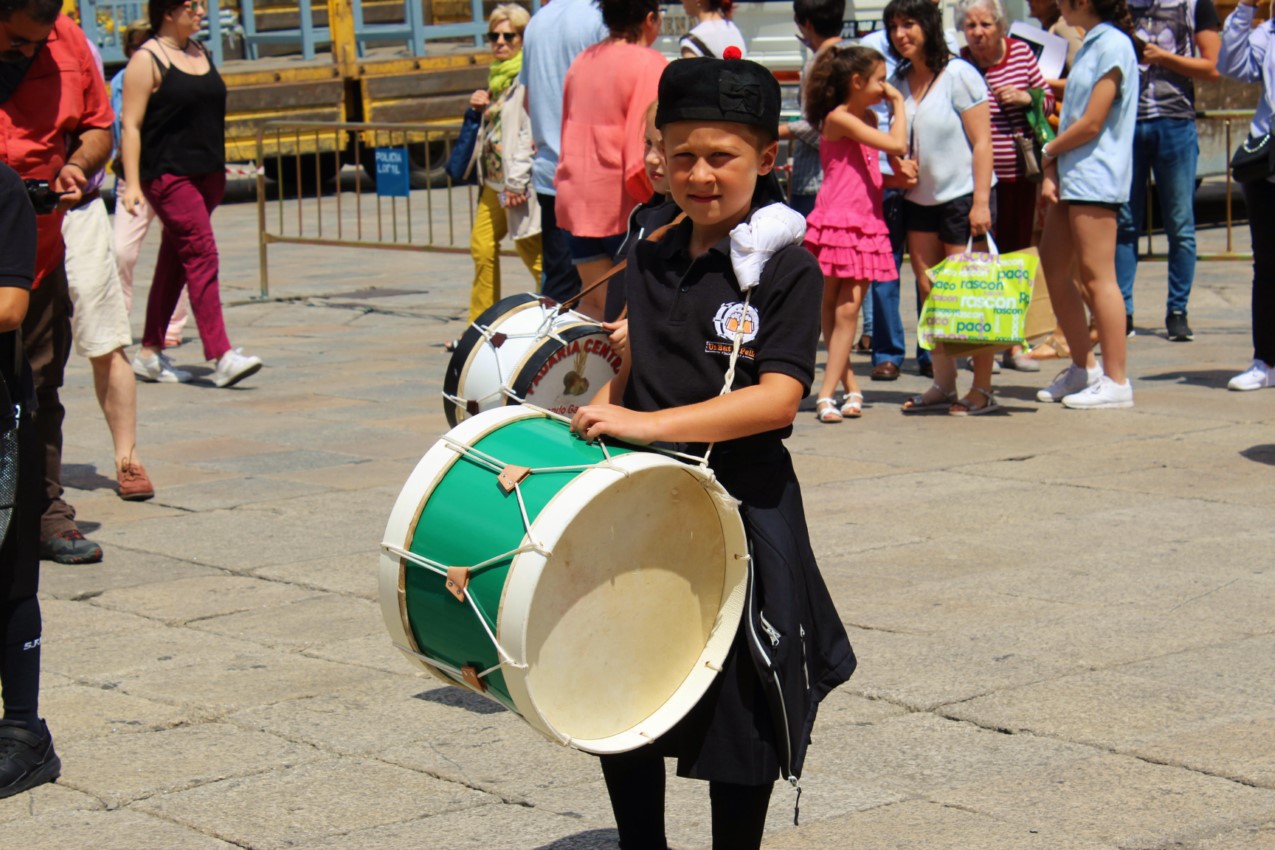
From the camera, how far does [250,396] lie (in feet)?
31.4

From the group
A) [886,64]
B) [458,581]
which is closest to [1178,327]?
[886,64]

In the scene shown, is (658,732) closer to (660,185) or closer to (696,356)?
(696,356)

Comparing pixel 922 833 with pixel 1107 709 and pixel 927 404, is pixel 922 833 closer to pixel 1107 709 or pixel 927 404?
pixel 1107 709

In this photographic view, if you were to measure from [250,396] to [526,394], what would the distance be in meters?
5.31

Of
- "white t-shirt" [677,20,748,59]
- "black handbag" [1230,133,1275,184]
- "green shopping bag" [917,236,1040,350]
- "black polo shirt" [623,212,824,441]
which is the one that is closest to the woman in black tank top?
"white t-shirt" [677,20,748,59]

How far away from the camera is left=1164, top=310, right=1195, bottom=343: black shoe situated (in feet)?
35.3

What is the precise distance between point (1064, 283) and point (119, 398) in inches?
179

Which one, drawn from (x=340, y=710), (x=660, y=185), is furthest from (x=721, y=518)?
(x=660, y=185)

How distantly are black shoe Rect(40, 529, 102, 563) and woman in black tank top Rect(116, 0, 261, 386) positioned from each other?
330cm

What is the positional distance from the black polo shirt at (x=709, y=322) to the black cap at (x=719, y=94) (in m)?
0.24

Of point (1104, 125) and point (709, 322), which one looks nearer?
point (709, 322)

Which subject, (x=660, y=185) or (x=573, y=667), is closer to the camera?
(x=573, y=667)

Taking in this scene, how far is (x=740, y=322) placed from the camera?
10.3 feet

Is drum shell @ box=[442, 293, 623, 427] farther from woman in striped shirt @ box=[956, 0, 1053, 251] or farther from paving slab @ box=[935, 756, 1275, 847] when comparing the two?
woman in striped shirt @ box=[956, 0, 1053, 251]
